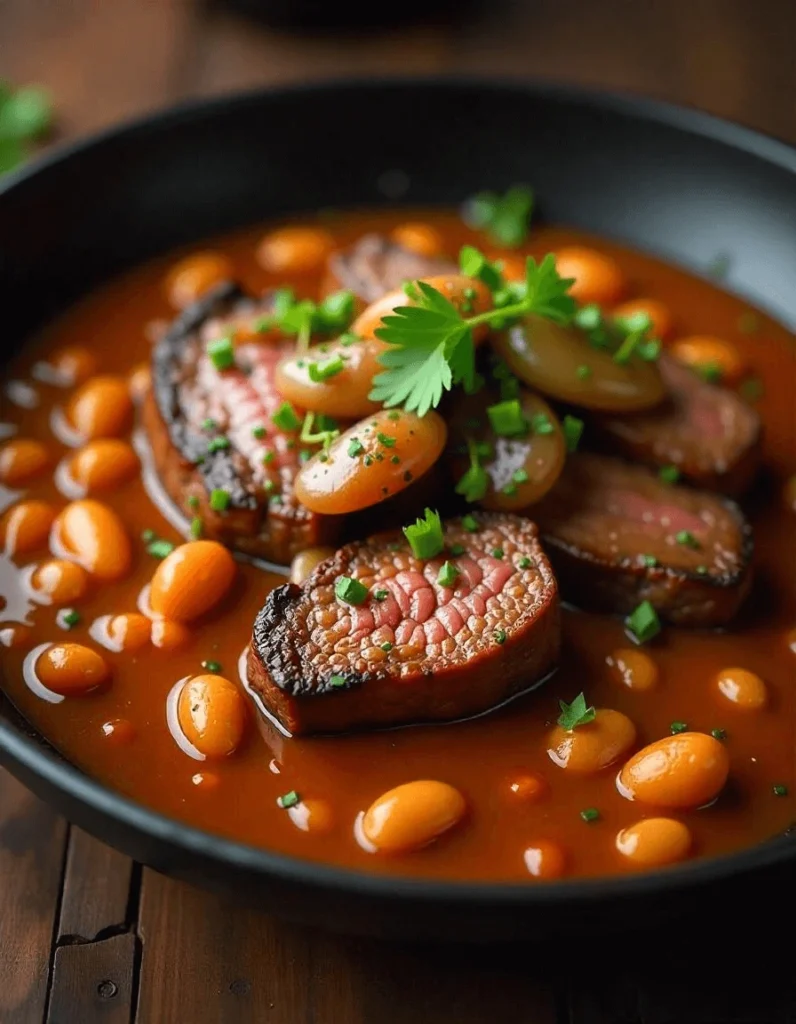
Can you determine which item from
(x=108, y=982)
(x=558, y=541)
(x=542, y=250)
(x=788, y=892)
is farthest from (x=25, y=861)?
(x=542, y=250)

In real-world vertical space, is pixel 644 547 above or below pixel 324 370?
below

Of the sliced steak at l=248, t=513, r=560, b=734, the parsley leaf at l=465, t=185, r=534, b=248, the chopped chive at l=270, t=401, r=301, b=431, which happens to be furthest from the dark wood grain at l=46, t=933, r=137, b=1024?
the parsley leaf at l=465, t=185, r=534, b=248

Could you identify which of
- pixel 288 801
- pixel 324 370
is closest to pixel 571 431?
pixel 324 370

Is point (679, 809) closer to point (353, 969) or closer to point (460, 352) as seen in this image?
point (353, 969)

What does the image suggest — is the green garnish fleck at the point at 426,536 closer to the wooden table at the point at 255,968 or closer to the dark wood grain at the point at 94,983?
the wooden table at the point at 255,968

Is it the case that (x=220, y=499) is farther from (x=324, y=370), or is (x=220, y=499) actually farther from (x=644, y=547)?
(x=644, y=547)

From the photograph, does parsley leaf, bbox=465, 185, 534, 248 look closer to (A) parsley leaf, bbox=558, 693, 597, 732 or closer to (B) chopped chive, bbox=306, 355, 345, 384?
(B) chopped chive, bbox=306, 355, 345, 384

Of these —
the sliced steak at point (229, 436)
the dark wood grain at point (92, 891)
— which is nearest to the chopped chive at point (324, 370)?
the sliced steak at point (229, 436)
